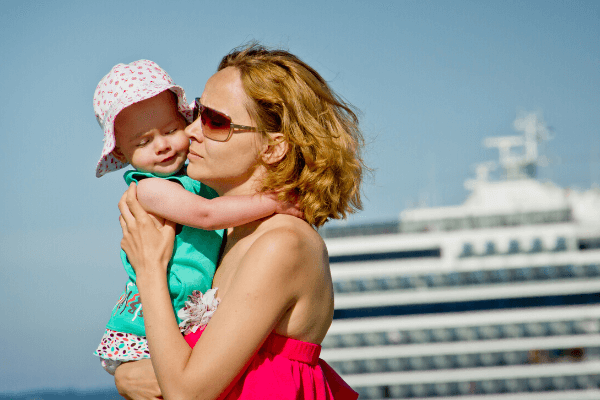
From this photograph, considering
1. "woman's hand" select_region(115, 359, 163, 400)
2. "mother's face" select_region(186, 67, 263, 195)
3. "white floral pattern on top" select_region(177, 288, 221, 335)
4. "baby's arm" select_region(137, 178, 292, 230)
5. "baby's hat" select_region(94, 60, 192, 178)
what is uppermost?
"baby's hat" select_region(94, 60, 192, 178)

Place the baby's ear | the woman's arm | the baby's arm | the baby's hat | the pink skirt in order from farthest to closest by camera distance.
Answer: the baby's ear < the baby's hat < the baby's arm < the pink skirt < the woman's arm

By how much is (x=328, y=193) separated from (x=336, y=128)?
204mm

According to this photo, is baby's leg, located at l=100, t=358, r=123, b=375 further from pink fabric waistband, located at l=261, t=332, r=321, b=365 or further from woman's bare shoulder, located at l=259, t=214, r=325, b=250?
woman's bare shoulder, located at l=259, t=214, r=325, b=250

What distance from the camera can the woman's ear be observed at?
194 cm

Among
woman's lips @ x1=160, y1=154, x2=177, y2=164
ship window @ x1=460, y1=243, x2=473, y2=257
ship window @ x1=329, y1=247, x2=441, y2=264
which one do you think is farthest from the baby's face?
ship window @ x1=460, y1=243, x2=473, y2=257

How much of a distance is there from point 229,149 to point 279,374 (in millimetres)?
660

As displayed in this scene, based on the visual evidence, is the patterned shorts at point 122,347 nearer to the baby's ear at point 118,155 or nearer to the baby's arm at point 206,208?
the baby's arm at point 206,208

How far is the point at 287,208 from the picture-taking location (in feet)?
6.46

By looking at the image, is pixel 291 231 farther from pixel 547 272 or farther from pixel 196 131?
pixel 547 272

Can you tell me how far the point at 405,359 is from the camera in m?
31.1

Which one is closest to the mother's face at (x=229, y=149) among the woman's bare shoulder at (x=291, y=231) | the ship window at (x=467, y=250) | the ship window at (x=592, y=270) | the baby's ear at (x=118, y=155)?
the woman's bare shoulder at (x=291, y=231)

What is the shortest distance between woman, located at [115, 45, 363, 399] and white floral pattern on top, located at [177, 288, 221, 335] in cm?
3

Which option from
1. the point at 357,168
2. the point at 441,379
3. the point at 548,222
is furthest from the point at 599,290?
the point at 357,168

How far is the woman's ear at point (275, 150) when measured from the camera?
1936 millimetres
